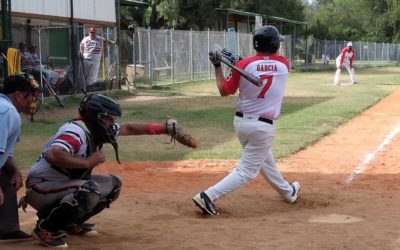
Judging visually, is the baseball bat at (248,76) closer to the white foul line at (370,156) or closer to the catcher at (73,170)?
the catcher at (73,170)

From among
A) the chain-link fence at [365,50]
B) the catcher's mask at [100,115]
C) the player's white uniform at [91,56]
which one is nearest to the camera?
the catcher's mask at [100,115]

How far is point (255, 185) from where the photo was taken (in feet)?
30.3

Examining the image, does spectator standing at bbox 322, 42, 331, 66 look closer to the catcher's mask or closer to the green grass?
the green grass

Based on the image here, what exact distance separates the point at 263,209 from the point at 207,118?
31.2ft

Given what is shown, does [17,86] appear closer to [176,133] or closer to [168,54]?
[176,133]

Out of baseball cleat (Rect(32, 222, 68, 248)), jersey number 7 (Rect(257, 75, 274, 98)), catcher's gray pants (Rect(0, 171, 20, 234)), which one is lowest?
baseball cleat (Rect(32, 222, 68, 248))

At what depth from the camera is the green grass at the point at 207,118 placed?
39.6 feet

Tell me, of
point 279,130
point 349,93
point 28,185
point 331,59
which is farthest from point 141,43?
point 331,59

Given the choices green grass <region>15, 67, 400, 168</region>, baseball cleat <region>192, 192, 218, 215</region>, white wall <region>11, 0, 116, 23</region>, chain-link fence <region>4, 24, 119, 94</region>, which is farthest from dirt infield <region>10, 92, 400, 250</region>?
white wall <region>11, 0, 116, 23</region>

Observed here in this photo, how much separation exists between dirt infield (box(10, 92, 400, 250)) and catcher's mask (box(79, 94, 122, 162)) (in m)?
0.97

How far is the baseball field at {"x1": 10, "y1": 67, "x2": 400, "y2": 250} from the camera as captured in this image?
19.9 feet

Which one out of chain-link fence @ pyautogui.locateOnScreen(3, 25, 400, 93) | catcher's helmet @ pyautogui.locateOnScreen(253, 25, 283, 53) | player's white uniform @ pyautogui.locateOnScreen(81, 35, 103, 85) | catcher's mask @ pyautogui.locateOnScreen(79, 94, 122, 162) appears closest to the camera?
catcher's mask @ pyautogui.locateOnScreen(79, 94, 122, 162)

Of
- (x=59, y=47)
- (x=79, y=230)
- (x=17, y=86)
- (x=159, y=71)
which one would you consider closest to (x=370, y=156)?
(x=79, y=230)

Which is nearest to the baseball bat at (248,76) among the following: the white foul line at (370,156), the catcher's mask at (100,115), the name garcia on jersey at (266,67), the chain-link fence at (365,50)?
the name garcia on jersey at (266,67)
